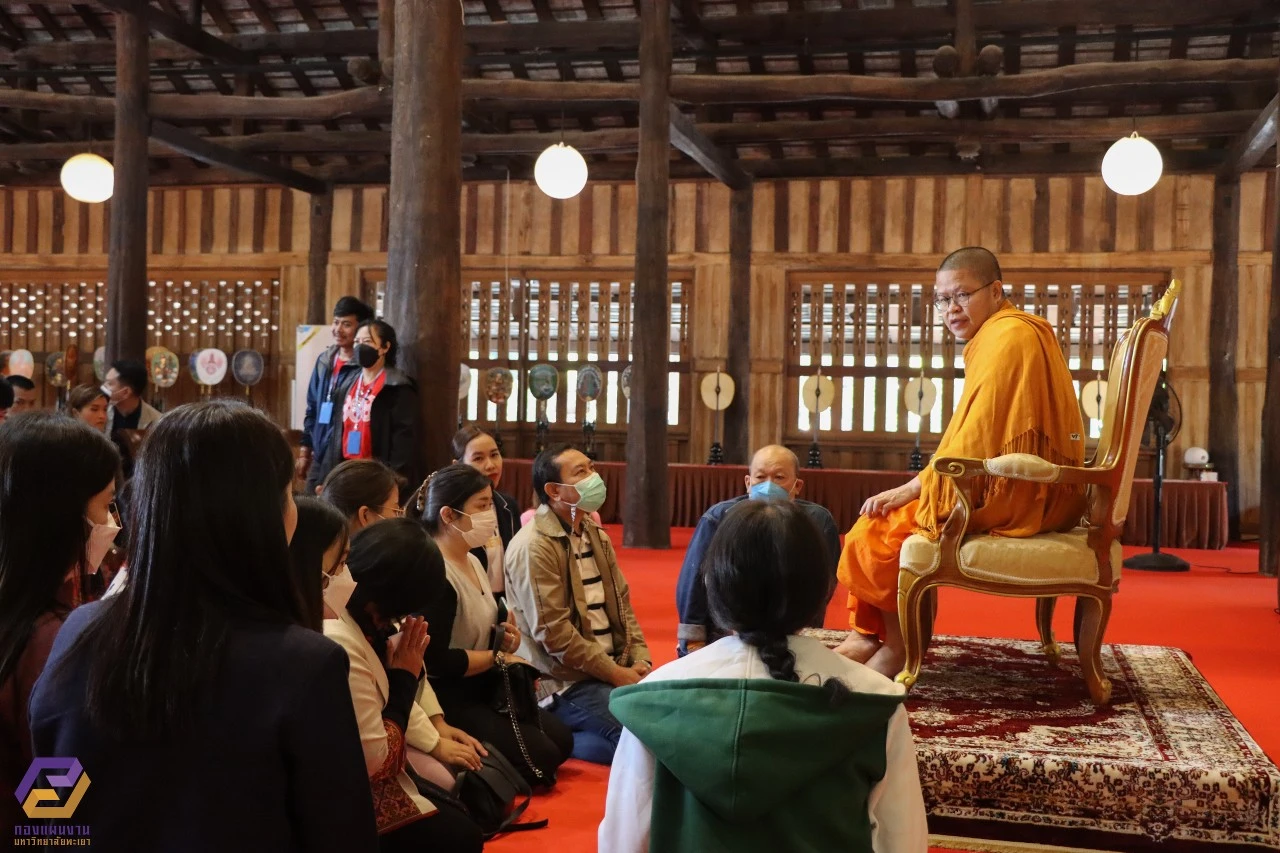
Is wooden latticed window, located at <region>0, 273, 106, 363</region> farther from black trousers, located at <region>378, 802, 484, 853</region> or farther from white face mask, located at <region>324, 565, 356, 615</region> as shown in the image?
white face mask, located at <region>324, 565, 356, 615</region>

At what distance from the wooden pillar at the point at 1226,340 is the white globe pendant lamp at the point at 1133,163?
249cm

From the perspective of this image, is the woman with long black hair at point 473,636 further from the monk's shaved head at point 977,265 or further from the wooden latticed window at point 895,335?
the wooden latticed window at point 895,335

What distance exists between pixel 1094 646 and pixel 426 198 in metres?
2.73

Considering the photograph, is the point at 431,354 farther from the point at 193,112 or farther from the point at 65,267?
the point at 65,267

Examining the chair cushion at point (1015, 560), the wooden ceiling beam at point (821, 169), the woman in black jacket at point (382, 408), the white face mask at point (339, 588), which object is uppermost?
the wooden ceiling beam at point (821, 169)

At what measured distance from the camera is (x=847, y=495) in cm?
988

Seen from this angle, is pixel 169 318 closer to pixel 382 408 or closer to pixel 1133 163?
pixel 382 408

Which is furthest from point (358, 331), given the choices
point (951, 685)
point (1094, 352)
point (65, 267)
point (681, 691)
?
point (65, 267)

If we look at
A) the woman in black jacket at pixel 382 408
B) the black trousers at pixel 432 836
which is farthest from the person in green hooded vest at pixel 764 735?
the woman in black jacket at pixel 382 408

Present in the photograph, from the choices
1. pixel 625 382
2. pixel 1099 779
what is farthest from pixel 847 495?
pixel 1099 779

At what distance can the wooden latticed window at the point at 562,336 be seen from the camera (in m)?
11.5

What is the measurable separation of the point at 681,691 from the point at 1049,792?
1.62 meters

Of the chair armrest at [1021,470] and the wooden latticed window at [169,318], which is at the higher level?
the wooden latticed window at [169,318]

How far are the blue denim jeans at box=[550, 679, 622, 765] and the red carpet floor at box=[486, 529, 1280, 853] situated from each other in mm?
48
